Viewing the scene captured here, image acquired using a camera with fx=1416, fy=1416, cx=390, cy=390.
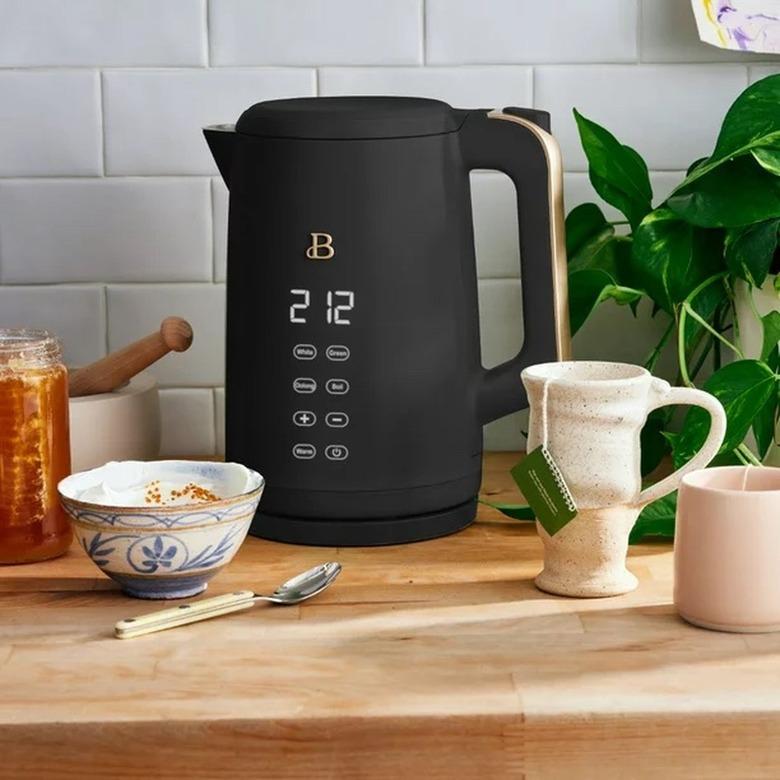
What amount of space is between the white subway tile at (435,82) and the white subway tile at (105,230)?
0.16 metres

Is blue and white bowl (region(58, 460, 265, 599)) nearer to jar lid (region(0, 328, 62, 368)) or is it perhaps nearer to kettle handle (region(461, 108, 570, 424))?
jar lid (region(0, 328, 62, 368))

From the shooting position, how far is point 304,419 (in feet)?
3.48

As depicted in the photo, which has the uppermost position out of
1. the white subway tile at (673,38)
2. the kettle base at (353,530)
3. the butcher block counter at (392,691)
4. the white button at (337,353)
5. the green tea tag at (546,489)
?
the white subway tile at (673,38)

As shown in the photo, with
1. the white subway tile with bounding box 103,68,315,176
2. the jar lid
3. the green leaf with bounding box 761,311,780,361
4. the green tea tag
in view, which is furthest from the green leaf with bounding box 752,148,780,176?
the jar lid

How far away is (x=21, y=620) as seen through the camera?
3.02ft

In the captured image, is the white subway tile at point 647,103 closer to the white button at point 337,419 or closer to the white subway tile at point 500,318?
the white subway tile at point 500,318

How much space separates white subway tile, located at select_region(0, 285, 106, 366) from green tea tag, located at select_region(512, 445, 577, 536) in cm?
58

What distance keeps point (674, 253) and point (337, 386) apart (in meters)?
0.33

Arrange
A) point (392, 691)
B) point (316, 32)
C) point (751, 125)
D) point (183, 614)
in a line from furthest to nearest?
point (316, 32), point (751, 125), point (183, 614), point (392, 691)

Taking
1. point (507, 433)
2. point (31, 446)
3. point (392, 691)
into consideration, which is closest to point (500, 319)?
point (507, 433)

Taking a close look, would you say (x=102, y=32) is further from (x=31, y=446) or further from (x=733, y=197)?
(x=733, y=197)

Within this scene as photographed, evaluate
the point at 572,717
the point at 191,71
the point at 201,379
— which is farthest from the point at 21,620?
the point at 191,71

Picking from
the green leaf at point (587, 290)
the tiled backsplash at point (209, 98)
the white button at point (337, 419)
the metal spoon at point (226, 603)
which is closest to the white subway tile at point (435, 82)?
the tiled backsplash at point (209, 98)

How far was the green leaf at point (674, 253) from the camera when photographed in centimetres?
118
